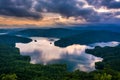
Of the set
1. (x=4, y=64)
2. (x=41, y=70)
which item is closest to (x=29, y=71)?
(x=41, y=70)

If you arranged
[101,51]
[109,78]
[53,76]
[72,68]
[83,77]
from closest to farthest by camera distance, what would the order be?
1. [109,78]
2. [83,77]
3. [53,76]
4. [72,68]
5. [101,51]

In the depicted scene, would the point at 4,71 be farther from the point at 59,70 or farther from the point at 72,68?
the point at 72,68

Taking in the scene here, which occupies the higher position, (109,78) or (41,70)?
(109,78)

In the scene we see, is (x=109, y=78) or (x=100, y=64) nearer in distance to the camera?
(x=109, y=78)

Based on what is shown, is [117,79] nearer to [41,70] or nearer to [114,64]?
[41,70]

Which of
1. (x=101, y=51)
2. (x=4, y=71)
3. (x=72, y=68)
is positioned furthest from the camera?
(x=101, y=51)

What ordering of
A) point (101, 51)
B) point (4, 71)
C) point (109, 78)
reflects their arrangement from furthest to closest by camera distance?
1. point (101, 51)
2. point (4, 71)
3. point (109, 78)

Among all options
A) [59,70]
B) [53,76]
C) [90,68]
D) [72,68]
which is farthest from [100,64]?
[53,76]

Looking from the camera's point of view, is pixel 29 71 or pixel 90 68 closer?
pixel 29 71

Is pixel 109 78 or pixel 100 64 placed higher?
pixel 109 78
